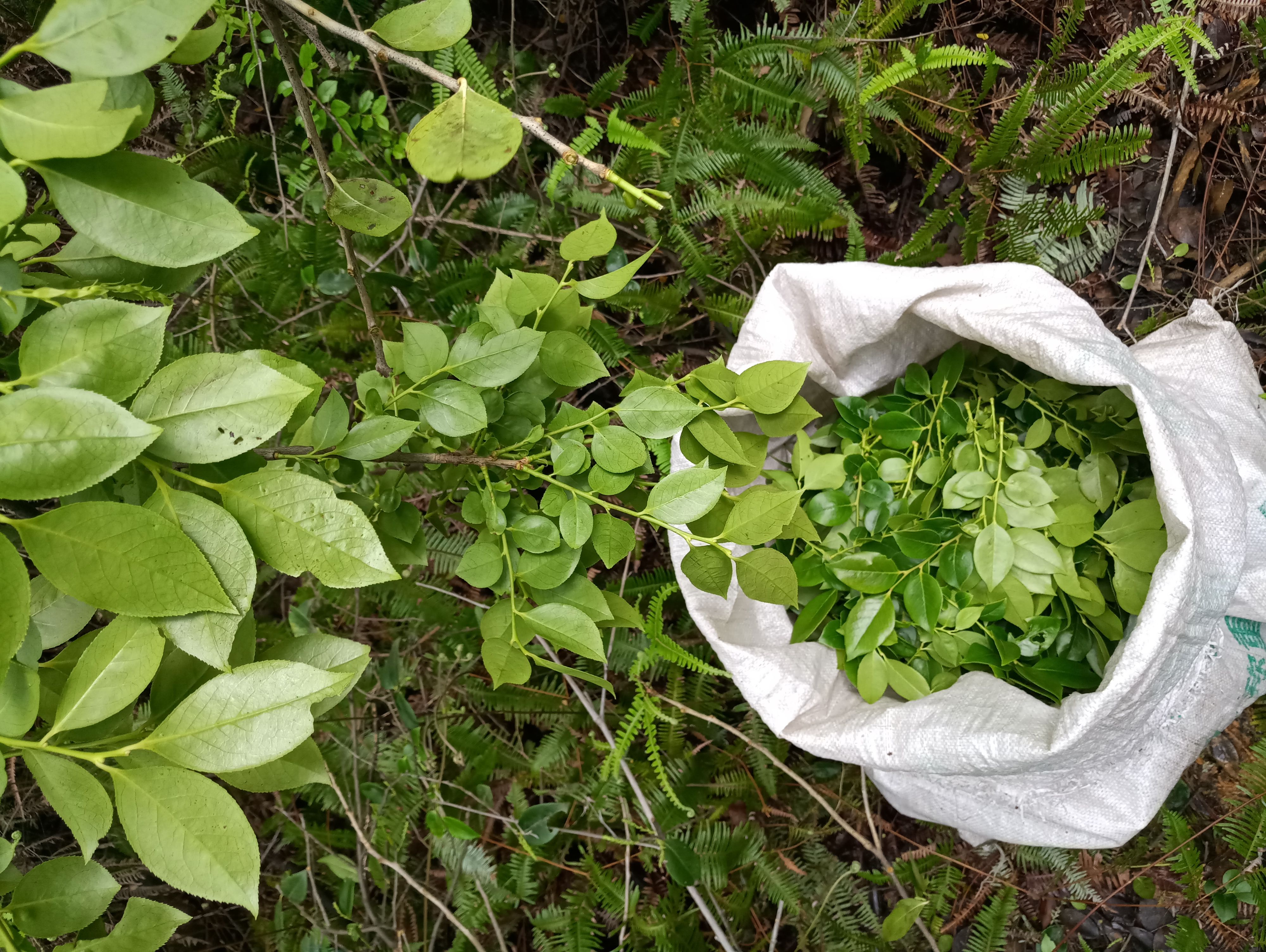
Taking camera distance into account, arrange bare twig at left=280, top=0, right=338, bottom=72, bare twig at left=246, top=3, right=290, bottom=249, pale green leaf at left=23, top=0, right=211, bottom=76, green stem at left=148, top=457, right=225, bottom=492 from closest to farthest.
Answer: pale green leaf at left=23, top=0, right=211, bottom=76
green stem at left=148, top=457, right=225, bottom=492
bare twig at left=280, top=0, right=338, bottom=72
bare twig at left=246, top=3, right=290, bottom=249

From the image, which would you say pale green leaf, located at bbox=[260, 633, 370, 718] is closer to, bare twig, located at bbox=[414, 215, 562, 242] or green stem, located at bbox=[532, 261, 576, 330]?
green stem, located at bbox=[532, 261, 576, 330]

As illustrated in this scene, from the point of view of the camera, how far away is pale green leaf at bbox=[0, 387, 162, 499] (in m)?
0.44

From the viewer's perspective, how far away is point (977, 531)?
115 cm

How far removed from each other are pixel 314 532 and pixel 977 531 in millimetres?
960

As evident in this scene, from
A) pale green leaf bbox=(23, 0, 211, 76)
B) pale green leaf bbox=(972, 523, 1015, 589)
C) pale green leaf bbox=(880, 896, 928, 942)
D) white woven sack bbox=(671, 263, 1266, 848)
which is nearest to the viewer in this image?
pale green leaf bbox=(23, 0, 211, 76)

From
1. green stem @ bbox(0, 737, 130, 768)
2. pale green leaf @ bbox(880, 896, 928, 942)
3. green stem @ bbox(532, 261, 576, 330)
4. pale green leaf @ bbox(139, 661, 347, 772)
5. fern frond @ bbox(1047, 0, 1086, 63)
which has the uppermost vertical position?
fern frond @ bbox(1047, 0, 1086, 63)

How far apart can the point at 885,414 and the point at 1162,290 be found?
2.29 ft

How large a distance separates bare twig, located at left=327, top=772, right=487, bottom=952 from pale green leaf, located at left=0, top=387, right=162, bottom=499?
0.90 metres

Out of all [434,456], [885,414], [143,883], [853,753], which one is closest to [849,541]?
[885,414]

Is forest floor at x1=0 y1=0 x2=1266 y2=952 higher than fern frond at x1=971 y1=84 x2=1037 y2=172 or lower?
lower

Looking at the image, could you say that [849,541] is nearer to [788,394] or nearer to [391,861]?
[788,394]

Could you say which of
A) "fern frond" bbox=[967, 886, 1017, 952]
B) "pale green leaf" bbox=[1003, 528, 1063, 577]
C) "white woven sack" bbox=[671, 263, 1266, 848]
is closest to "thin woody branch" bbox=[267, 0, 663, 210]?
"white woven sack" bbox=[671, 263, 1266, 848]

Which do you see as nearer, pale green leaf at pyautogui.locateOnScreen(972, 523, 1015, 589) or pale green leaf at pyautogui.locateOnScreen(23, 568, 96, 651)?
pale green leaf at pyautogui.locateOnScreen(23, 568, 96, 651)

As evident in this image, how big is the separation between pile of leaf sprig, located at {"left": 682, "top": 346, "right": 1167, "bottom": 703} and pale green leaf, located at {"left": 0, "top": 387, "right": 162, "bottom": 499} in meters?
0.79
